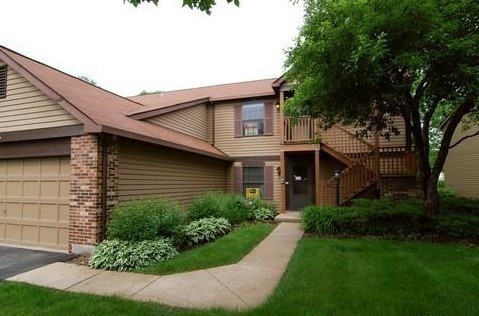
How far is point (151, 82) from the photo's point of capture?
164 ft

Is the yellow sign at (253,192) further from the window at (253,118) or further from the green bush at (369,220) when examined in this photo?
the green bush at (369,220)

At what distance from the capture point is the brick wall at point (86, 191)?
7.91 m

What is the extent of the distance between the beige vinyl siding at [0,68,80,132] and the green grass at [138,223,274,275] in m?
4.02

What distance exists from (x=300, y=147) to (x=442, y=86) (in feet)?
19.9

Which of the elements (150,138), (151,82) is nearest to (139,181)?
(150,138)

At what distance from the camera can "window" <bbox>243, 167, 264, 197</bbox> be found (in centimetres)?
1566

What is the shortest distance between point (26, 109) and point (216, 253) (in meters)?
5.97

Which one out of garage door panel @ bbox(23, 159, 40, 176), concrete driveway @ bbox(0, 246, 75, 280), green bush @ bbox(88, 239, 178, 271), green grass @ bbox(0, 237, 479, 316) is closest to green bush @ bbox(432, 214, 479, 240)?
green grass @ bbox(0, 237, 479, 316)

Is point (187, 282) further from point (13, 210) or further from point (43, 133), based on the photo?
point (13, 210)

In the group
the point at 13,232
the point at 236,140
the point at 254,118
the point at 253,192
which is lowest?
the point at 13,232

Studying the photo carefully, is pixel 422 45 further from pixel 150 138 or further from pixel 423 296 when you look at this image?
pixel 150 138

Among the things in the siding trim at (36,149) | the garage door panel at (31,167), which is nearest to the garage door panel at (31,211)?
the garage door panel at (31,167)

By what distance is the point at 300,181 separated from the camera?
1524 centimetres

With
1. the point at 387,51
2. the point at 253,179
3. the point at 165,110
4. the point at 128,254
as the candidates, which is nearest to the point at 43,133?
the point at 128,254
